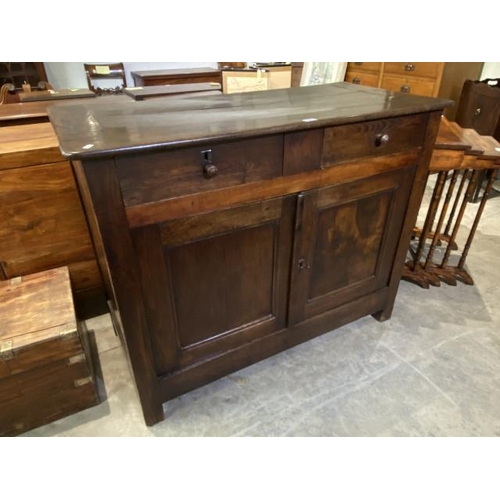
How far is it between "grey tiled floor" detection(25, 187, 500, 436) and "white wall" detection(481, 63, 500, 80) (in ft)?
8.31

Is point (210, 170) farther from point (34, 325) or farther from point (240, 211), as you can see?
point (34, 325)

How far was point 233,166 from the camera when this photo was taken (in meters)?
1.00

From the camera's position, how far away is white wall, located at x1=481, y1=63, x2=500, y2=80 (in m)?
3.25

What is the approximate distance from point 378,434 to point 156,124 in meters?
1.22

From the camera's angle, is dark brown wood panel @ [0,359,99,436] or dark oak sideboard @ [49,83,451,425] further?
dark brown wood panel @ [0,359,99,436]

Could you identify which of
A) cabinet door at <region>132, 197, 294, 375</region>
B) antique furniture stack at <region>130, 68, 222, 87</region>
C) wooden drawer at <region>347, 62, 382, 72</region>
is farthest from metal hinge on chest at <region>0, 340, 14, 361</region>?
wooden drawer at <region>347, 62, 382, 72</region>

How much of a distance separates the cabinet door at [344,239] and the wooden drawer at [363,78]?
2.71 m

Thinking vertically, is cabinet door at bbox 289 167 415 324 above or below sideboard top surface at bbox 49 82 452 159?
below

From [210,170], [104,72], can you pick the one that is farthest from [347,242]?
[104,72]

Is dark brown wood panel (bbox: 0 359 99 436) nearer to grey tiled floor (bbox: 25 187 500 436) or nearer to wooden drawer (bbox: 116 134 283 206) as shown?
grey tiled floor (bbox: 25 187 500 436)

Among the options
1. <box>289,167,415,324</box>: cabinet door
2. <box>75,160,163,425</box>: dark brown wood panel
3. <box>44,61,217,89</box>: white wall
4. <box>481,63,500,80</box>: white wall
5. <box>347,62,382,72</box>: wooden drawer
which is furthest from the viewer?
<box>44,61,217,89</box>: white wall

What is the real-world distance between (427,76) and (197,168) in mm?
2875

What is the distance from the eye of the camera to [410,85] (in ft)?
10.5

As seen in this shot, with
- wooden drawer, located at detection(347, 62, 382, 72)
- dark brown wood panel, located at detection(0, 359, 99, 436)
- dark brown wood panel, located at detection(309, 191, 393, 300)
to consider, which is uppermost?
wooden drawer, located at detection(347, 62, 382, 72)
